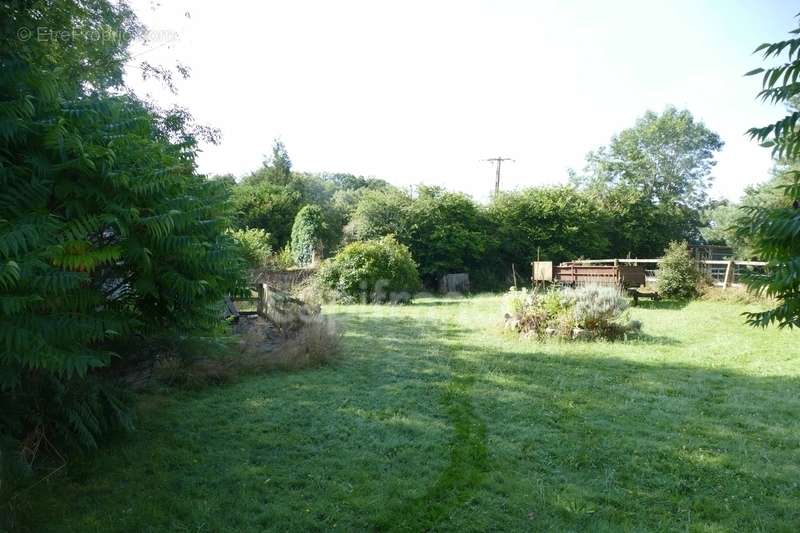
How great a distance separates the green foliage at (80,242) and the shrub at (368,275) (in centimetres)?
1251

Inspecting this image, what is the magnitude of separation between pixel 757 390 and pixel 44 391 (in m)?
7.99

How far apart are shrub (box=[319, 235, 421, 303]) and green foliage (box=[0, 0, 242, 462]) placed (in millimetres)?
12505

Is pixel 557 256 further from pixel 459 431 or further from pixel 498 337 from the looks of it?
pixel 459 431

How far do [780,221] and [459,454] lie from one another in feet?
10.3

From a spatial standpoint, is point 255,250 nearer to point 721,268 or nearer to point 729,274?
point 729,274

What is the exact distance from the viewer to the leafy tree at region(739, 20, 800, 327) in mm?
2660

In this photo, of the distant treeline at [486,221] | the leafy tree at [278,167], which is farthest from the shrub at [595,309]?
the leafy tree at [278,167]

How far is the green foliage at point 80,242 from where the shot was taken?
260 centimetres

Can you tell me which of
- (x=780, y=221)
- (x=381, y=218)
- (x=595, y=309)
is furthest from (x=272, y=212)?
(x=780, y=221)

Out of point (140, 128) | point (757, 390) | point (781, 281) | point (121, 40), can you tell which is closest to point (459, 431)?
point (781, 281)

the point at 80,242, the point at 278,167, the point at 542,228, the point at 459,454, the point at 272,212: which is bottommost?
the point at 459,454

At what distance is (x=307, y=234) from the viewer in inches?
906

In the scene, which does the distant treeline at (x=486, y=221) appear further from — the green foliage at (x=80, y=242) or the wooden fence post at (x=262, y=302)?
the green foliage at (x=80, y=242)

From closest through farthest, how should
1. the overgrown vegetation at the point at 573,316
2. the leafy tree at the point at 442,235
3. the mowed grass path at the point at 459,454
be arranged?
the mowed grass path at the point at 459,454
the overgrown vegetation at the point at 573,316
the leafy tree at the point at 442,235
